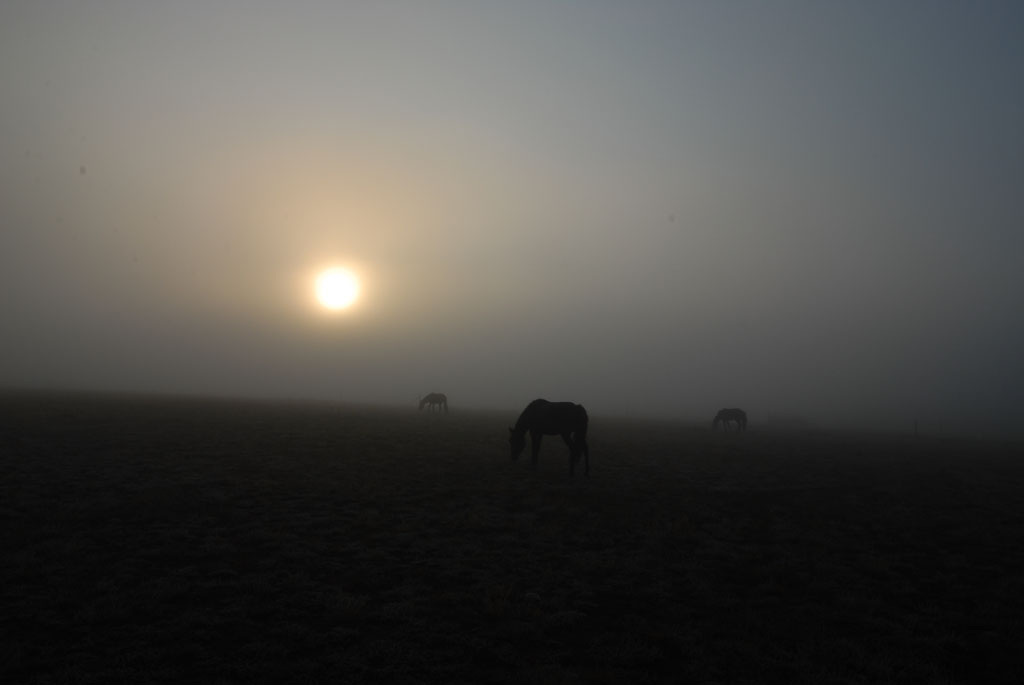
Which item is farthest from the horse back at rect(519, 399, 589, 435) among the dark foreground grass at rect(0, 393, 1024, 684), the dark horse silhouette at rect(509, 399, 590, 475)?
the dark foreground grass at rect(0, 393, 1024, 684)

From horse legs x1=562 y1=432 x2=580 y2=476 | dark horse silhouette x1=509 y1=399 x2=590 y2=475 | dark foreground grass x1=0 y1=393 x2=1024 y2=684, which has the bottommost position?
dark foreground grass x1=0 y1=393 x2=1024 y2=684

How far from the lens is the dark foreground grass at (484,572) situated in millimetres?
8211

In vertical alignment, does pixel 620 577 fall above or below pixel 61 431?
below

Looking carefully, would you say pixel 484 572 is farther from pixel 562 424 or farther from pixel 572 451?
pixel 562 424

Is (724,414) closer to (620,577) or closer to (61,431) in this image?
(620,577)

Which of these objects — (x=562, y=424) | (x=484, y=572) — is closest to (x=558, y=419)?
(x=562, y=424)

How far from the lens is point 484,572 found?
11.8 meters

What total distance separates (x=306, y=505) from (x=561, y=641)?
10178 mm

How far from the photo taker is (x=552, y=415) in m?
22.6

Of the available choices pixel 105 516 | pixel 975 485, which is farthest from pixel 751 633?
pixel 975 485

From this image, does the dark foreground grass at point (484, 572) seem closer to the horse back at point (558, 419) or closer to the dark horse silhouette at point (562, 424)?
the dark horse silhouette at point (562, 424)

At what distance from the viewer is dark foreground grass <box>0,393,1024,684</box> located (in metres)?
8.21

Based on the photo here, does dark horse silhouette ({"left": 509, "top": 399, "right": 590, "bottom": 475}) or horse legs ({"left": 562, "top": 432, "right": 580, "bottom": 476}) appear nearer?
horse legs ({"left": 562, "top": 432, "right": 580, "bottom": 476})

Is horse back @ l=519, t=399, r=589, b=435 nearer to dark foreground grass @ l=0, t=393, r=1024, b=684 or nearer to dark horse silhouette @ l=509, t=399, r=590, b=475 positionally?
dark horse silhouette @ l=509, t=399, r=590, b=475
